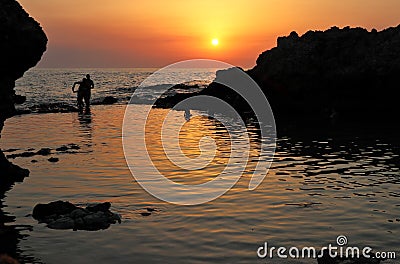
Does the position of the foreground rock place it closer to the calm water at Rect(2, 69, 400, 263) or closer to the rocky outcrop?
the calm water at Rect(2, 69, 400, 263)

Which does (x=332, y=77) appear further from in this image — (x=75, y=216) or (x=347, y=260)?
(x=347, y=260)

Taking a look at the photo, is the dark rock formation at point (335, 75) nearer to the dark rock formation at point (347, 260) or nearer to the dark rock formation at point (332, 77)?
the dark rock formation at point (332, 77)

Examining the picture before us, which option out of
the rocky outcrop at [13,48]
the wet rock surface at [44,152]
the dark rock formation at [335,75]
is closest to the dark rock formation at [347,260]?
the rocky outcrop at [13,48]

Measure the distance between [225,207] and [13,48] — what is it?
936 cm

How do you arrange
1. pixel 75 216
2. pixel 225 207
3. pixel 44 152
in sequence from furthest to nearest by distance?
1. pixel 44 152
2. pixel 225 207
3. pixel 75 216

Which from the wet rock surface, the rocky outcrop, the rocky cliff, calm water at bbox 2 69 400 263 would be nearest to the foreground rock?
calm water at bbox 2 69 400 263

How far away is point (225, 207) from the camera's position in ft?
47.0

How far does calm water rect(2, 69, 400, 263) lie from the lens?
10.9m

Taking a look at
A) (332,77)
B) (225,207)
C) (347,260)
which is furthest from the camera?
(332,77)

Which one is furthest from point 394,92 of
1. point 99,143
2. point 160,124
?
point 99,143

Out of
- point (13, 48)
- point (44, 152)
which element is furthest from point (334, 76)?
point (13, 48)

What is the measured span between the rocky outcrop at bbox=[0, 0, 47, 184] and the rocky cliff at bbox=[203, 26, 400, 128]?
86.0 feet

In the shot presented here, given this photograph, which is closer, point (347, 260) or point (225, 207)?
point (347, 260)

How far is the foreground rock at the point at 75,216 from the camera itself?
1234 cm
